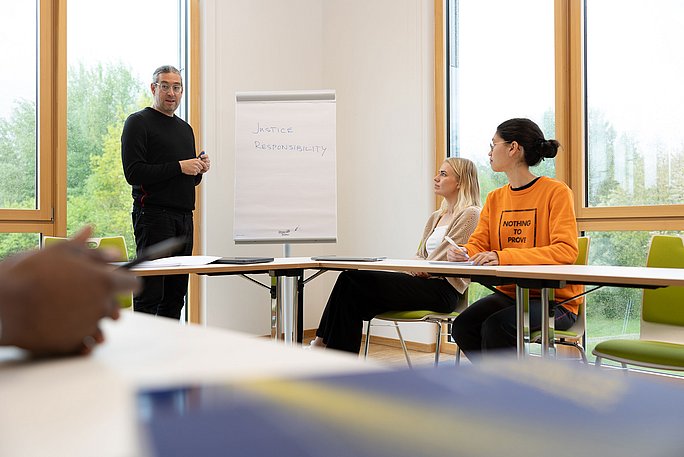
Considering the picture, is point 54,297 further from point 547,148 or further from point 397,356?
point 397,356

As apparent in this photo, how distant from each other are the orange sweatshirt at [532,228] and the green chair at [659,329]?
0.29m

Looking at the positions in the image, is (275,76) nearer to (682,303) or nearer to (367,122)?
(367,122)

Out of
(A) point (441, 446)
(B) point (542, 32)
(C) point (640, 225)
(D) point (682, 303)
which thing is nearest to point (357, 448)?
(A) point (441, 446)

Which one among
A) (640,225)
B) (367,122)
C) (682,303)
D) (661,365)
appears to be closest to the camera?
(661,365)

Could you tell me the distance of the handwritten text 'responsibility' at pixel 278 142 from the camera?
14.8 feet

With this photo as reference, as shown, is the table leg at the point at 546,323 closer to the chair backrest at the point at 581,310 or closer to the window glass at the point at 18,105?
the chair backrest at the point at 581,310

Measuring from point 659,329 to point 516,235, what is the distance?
0.69 meters

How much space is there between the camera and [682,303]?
2621mm

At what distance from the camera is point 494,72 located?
15.1ft

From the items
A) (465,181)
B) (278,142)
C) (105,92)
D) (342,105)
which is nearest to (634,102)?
(465,181)

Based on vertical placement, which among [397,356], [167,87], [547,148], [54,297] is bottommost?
[397,356]

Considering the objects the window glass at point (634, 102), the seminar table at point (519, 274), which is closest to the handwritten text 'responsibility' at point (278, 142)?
the seminar table at point (519, 274)

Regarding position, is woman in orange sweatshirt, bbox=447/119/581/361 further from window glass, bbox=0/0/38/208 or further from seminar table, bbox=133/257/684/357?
window glass, bbox=0/0/38/208

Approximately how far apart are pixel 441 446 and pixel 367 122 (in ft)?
16.7
